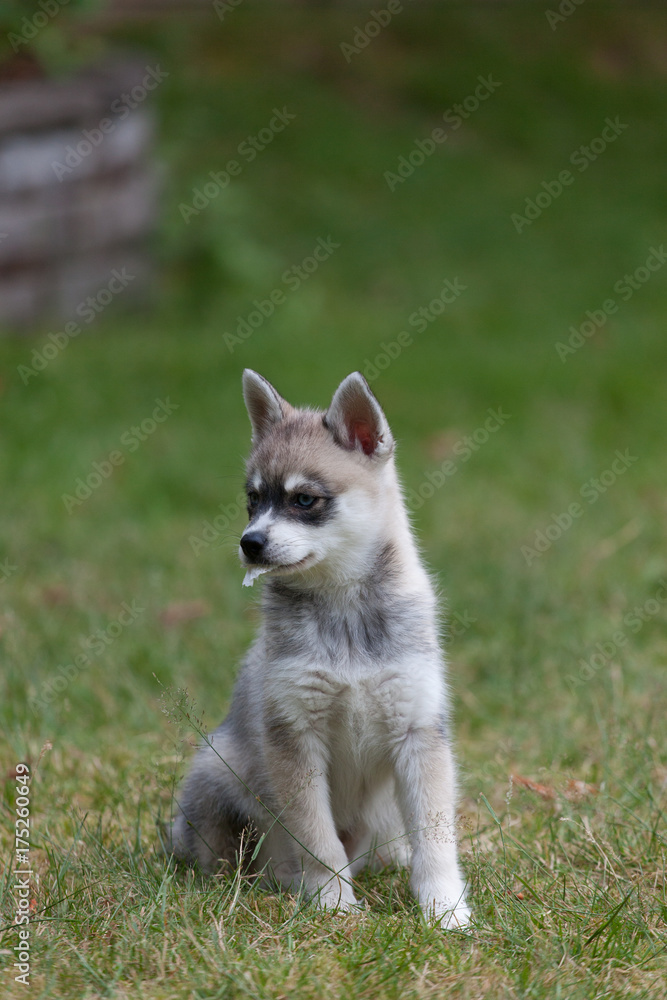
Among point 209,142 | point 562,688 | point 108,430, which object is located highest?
point 562,688

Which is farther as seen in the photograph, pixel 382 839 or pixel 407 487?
pixel 407 487

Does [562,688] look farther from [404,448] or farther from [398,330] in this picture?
[398,330]

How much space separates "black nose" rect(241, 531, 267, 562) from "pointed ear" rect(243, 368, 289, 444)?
1.82ft

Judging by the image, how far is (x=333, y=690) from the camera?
3582mm

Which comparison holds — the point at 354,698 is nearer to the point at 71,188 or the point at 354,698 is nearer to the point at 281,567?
the point at 281,567

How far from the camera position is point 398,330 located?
11539mm

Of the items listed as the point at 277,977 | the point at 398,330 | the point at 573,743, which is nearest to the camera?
the point at 277,977

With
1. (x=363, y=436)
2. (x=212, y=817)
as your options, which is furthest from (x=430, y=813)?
(x=363, y=436)

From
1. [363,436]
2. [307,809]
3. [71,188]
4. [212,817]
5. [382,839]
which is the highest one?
[363,436]

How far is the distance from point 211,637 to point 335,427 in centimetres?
247

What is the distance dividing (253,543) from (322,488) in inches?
12.4

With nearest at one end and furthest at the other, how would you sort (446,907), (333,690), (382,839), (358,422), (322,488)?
(446,907) < (333,690) < (322,488) < (358,422) < (382,839)

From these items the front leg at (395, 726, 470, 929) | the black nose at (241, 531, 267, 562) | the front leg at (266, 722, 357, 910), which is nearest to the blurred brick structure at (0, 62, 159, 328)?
the black nose at (241, 531, 267, 562)

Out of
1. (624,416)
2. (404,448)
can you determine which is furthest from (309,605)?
(624,416)
